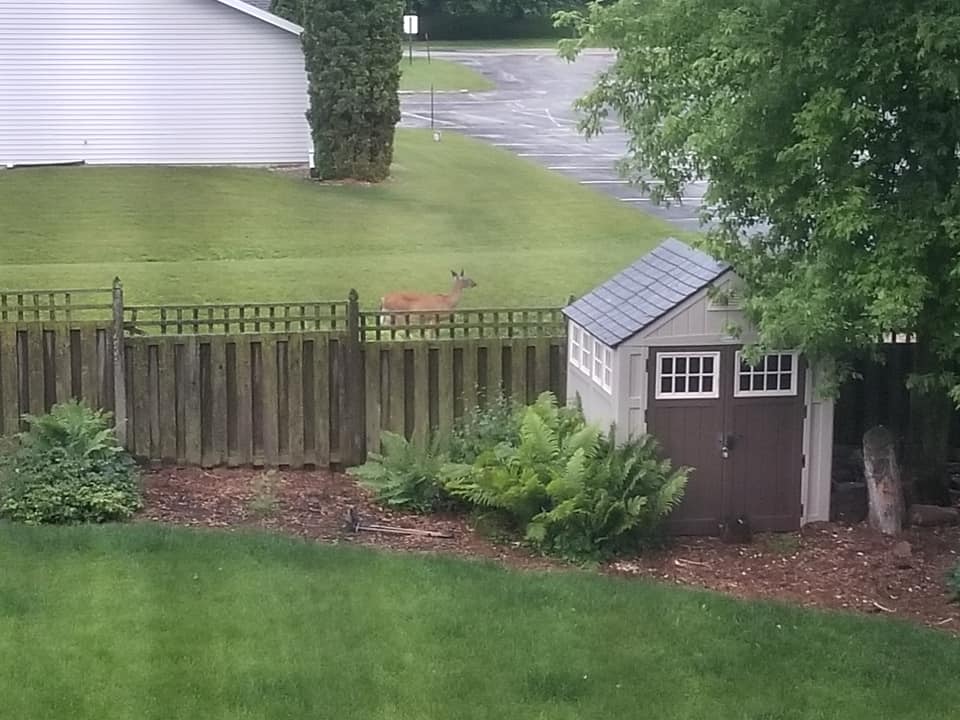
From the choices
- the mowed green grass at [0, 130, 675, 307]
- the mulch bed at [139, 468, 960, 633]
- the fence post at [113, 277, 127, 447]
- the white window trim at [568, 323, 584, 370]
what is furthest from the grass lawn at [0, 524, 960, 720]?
the mowed green grass at [0, 130, 675, 307]

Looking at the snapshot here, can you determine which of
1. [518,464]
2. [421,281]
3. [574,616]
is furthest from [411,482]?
[421,281]

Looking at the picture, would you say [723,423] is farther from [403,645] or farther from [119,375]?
[119,375]

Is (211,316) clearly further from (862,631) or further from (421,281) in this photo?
(862,631)

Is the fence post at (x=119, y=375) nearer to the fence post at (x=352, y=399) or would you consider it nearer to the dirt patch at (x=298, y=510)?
the dirt patch at (x=298, y=510)

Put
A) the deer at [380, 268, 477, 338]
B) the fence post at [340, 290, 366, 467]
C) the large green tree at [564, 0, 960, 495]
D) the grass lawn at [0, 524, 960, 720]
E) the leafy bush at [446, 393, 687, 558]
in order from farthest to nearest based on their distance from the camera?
the deer at [380, 268, 477, 338], the fence post at [340, 290, 366, 467], the leafy bush at [446, 393, 687, 558], the large green tree at [564, 0, 960, 495], the grass lawn at [0, 524, 960, 720]

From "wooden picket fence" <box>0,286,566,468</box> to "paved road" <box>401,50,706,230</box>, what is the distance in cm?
87

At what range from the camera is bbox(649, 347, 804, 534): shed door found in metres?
4.73

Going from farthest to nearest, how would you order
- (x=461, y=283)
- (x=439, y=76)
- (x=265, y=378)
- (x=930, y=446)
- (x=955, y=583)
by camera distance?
(x=461, y=283) < (x=439, y=76) < (x=265, y=378) < (x=930, y=446) < (x=955, y=583)

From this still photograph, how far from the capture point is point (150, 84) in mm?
6559

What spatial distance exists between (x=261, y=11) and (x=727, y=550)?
3.87m

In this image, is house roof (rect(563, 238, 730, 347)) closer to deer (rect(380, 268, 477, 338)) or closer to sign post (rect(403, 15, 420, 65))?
deer (rect(380, 268, 477, 338))

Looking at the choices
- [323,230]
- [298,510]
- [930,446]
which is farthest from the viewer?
[323,230]

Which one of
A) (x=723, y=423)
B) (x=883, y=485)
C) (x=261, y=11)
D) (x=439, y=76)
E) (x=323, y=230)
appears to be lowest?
(x=883, y=485)

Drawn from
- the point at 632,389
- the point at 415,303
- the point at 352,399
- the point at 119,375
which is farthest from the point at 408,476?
the point at 119,375
